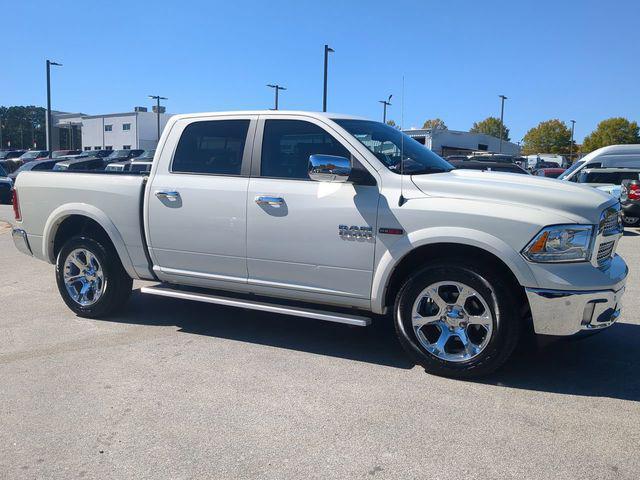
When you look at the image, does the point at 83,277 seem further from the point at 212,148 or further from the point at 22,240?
the point at 212,148

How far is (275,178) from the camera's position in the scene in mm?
4984

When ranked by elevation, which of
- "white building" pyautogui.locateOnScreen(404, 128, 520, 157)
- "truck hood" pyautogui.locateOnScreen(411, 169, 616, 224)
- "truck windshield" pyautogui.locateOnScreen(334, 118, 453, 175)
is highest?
"white building" pyautogui.locateOnScreen(404, 128, 520, 157)

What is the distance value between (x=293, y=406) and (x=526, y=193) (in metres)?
2.17

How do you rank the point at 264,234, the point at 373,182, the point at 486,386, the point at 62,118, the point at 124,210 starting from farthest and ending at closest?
the point at 62,118 → the point at 124,210 → the point at 264,234 → the point at 373,182 → the point at 486,386

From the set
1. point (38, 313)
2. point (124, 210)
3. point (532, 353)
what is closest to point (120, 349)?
point (124, 210)

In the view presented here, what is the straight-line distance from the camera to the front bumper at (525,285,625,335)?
13.0 ft

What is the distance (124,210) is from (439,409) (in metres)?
3.42

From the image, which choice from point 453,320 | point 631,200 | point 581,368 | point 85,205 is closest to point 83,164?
point 85,205

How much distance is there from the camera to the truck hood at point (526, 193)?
4.06 meters

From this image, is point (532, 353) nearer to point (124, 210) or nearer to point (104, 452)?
point (104, 452)

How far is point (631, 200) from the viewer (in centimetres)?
1465

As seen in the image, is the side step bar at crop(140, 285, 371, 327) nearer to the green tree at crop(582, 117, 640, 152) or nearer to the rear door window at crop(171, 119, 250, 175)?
the rear door window at crop(171, 119, 250, 175)

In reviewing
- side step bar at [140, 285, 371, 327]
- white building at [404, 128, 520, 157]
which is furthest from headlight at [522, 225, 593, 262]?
white building at [404, 128, 520, 157]

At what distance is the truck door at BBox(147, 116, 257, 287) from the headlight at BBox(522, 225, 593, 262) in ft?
7.64
